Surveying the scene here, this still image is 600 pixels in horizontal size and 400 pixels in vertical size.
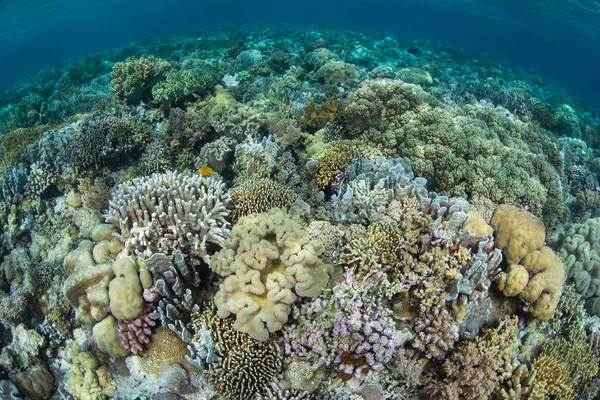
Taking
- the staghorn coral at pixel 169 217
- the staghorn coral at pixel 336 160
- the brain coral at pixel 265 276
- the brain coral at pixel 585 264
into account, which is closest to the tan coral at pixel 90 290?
the staghorn coral at pixel 169 217

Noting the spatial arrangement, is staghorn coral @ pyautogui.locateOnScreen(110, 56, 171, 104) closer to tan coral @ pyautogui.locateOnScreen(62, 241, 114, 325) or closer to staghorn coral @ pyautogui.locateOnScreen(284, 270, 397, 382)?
tan coral @ pyautogui.locateOnScreen(62, 241, 114, 325)

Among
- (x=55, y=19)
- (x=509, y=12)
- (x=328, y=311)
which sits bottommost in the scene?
(x=55, y=19)

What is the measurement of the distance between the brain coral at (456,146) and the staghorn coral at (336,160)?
3.07 ft

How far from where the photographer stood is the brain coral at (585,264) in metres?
6.21

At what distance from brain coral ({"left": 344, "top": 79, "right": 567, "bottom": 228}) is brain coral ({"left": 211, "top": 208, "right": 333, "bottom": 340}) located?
4040 millimetres

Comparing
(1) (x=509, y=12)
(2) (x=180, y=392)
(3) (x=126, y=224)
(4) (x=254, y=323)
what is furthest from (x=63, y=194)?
(1) (x=509, y=12)

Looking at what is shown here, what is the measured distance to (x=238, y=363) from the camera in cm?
397

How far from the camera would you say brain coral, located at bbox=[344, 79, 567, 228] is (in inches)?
271

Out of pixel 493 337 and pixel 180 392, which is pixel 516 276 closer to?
pixel 493 337

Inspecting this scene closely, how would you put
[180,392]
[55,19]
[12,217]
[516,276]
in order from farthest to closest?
1. [55,19]
2. [12,217]
3. [516,276]
4. [180,392]

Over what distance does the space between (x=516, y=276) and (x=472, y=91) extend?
16.0 m

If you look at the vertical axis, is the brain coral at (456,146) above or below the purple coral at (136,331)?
above

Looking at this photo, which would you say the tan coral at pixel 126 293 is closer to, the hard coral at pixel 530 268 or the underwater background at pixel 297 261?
the underwater background at pixel 297 261

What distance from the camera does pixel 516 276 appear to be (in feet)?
15.2
